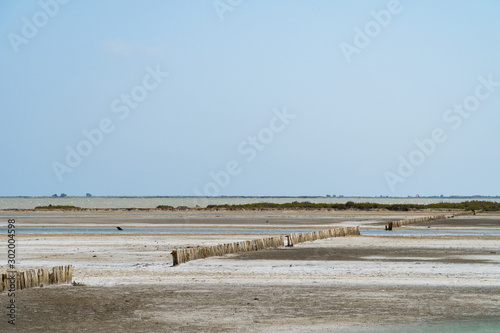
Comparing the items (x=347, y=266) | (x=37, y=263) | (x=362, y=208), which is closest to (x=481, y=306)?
(x=347, y=266)

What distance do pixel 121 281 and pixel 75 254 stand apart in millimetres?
11541

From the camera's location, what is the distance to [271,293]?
71.3 ft

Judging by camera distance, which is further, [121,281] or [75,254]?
[75,254]

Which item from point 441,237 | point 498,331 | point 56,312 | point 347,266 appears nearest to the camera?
point 498,331

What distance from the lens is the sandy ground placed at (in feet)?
56.5

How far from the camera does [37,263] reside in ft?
101

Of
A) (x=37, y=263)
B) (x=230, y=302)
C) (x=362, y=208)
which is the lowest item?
(x=230, y=302)

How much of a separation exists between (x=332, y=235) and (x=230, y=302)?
29.6 metres

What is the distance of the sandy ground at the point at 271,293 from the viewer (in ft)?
56.5

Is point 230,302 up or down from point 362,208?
down

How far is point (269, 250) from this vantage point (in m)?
37.5

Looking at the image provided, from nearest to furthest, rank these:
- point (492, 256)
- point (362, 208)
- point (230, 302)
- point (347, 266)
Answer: point (230, 302) < point (347, 266) < point (492, 256) < point (362, 208)

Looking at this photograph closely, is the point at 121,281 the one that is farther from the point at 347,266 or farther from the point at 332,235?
the point at 332,235

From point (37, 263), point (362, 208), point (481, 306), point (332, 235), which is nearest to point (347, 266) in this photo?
point (481, 306)
